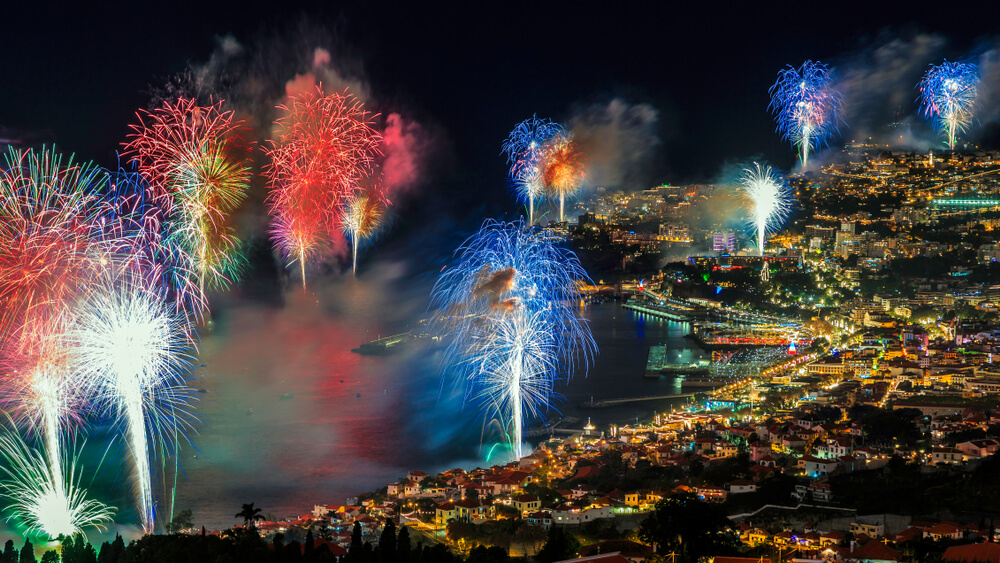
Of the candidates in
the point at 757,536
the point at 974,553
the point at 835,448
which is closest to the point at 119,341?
the point at 757,536

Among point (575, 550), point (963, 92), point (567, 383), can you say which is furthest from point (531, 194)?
point (575, 550)

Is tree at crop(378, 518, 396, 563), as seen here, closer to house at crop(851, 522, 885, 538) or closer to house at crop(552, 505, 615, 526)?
house at crop(552, 505, 615, 526)

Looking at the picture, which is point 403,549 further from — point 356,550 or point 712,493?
point 712,493

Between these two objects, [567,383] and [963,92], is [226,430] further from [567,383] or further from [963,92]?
[963,92]

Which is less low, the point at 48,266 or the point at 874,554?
the point at 48,266

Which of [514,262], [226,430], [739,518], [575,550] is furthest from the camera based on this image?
[226,430]

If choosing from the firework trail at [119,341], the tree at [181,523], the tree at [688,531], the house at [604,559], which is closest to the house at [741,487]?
the tree at [688,531]
